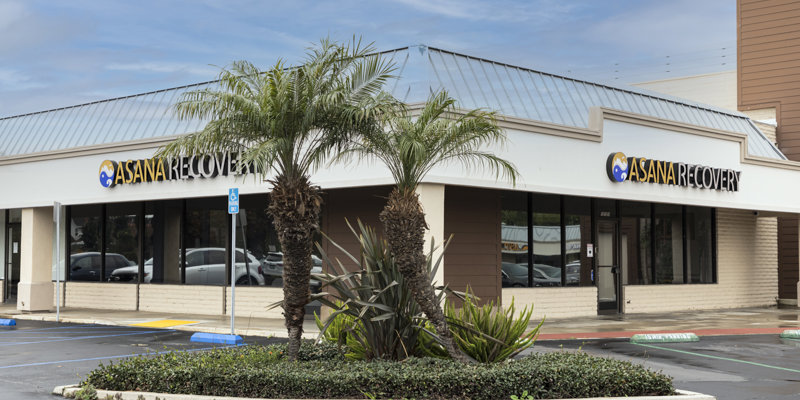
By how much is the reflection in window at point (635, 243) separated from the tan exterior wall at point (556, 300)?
71.6 inches

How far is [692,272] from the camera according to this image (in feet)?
85.2

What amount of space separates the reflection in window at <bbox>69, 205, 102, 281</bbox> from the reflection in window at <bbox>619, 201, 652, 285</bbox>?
15215mm

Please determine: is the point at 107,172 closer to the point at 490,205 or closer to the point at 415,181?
the point at 490,205

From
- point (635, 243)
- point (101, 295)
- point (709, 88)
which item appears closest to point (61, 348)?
point (101, 295)

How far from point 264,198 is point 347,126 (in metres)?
10.9

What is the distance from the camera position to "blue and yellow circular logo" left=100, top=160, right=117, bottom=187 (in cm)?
2306

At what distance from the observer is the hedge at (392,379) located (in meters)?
9.41

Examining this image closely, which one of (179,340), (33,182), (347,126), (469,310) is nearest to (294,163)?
(347,126)

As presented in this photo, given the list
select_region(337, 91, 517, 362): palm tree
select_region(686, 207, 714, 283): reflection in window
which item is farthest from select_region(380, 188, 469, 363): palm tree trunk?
select_region(686, 207, 714, 283): reflection in window

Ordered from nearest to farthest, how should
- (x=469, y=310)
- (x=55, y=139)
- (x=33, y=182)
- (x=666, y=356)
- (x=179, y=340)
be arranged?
1. (x=469, y=310)
2. (x=666, y=356)
3. (x=179, y=340)
4. (x=33, y=182)
5. (x=55, y=139)

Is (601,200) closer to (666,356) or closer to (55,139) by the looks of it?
(666,356)

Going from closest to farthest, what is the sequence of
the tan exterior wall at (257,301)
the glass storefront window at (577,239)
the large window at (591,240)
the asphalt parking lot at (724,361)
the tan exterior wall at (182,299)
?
the asphalt parking lot at (724,361)
the large window at (591,240)
the tan exterior wall at (257,301)
the glass storefront window at (577,239)
the tan exterior wall at (182,299)

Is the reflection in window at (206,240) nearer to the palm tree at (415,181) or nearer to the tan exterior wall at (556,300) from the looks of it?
the tan exterior wall at (556,300)

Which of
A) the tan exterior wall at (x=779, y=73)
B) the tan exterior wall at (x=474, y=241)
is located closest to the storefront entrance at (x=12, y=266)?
the tan exterior wall at (x=474, y=241)
